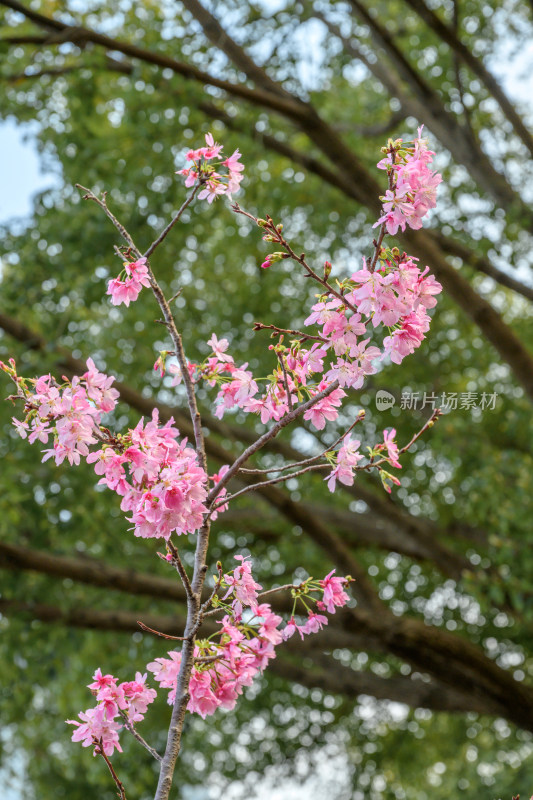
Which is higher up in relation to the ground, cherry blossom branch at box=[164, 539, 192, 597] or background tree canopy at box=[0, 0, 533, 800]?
background tree canopy at box=[0, 0, 533, 800]

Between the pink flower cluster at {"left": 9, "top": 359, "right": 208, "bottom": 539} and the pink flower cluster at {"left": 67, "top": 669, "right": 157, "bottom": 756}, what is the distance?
37 cm

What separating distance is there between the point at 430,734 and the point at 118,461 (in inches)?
314

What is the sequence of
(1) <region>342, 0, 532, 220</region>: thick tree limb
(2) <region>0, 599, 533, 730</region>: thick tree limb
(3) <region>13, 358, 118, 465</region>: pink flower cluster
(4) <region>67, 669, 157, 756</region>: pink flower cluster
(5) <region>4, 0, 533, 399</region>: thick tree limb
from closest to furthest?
(3) <region>13, 358, 118, 465</region>: pink flower cluster
(4) <region>67, 669, 157, 756</region>: pink flower cluster
(5) <region>4, 0, 533, 399</region>: thick tree limb
(2) <region>0, 599, 533, 730</region>: thick tree limb
(1) <region>342, 0, 532, 220</region>: thick tree limb

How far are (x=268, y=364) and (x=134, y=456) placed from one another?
4.53 metres

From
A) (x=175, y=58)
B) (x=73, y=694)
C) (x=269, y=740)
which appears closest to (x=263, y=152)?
(x=175, y=58)

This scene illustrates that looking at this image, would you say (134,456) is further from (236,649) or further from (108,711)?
(108,711)

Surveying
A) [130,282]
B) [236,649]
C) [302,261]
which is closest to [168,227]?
[130,282]

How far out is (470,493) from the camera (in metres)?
5.54

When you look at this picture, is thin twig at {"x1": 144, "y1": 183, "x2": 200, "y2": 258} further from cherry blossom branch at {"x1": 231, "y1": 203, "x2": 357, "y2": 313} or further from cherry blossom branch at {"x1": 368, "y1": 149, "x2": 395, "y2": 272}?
cherry blossom branch at {"x1": 368, "y1": 149, "x2": 395, "y2": 272}

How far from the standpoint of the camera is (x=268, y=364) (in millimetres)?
6168

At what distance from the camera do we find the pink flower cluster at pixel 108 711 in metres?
1.79

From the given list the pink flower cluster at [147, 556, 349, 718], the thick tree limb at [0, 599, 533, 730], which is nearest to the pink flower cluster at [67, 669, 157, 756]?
the pink flower cluster at [147, 556, 349, 718]

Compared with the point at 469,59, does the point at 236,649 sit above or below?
below

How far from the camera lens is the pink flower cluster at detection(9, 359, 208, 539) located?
160 cm
